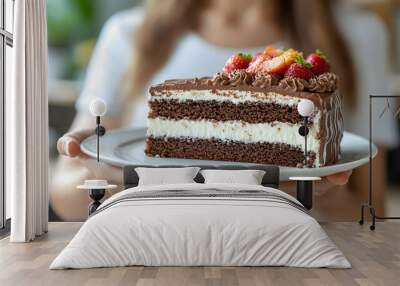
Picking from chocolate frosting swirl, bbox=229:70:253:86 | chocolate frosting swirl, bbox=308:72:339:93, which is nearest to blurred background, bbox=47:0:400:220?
chocolate frosting swirl, bbox=308:72:339:93

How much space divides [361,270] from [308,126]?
2.55m

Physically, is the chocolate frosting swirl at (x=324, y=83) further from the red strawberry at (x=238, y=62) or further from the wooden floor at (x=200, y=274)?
the wooden floor at (x=200, y=274)

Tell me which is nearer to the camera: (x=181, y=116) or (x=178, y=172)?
(x=178, y=172)

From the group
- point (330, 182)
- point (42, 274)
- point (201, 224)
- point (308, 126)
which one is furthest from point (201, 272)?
point (330, 182)

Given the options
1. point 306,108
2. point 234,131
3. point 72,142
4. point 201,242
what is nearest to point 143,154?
point 72,142

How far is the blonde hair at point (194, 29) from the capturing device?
302 inches

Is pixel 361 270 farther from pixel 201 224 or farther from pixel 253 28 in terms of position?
pixel 253 28

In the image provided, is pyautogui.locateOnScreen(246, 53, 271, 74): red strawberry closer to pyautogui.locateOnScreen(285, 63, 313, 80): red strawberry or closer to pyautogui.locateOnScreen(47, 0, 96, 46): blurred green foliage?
pyautogui.locateOnScreen(285, 63, 313, 80): red strawberry

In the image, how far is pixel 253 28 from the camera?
303 inches

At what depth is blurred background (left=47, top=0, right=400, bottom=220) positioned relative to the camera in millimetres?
7664

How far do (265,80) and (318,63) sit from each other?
634mm

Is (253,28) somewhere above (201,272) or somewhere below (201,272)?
above

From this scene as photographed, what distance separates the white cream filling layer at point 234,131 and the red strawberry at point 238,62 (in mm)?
549

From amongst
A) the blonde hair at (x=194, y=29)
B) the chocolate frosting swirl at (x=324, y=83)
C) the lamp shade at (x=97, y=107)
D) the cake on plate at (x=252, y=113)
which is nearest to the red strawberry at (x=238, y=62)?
the cake on plate at (x=252, y=113)
